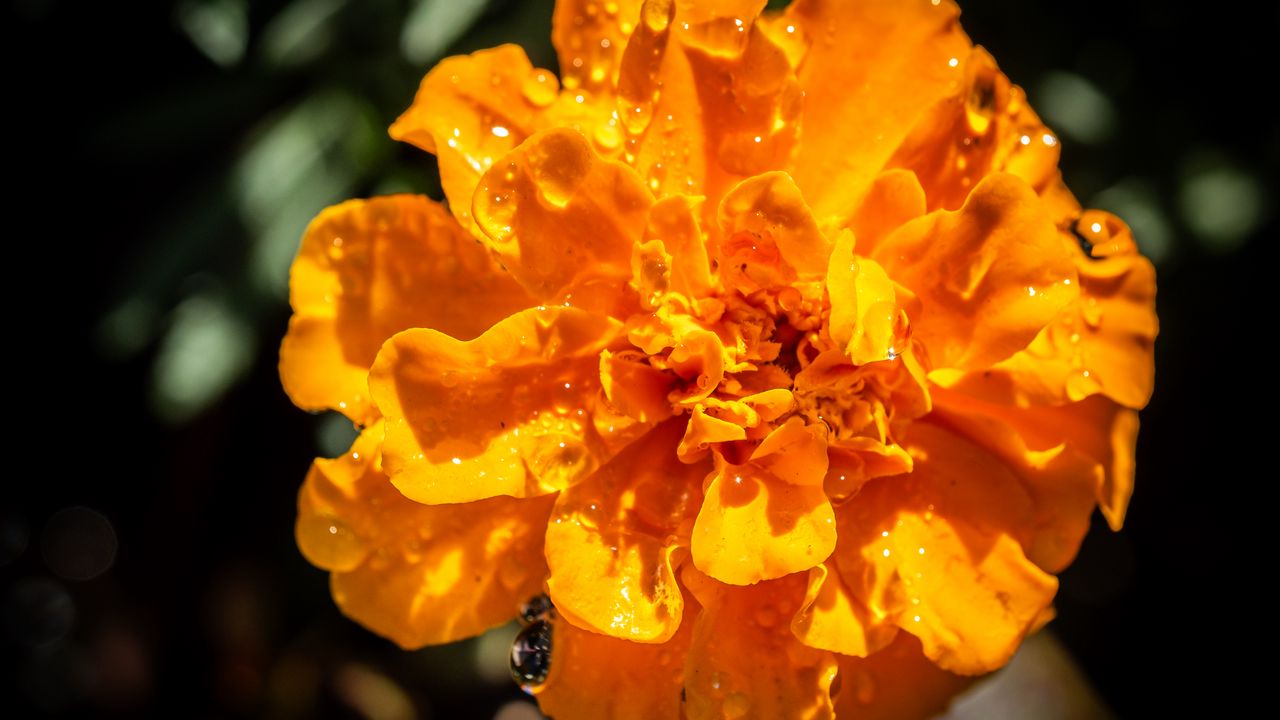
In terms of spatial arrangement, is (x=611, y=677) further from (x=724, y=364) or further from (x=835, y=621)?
(x=724, y=364)

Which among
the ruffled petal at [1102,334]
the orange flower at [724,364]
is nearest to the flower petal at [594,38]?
the orange flower at [724,364]

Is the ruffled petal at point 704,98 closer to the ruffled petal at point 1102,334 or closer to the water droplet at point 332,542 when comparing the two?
the ruffled petal at point 1102,334

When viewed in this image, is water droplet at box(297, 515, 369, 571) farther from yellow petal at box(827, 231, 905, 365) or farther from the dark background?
yellow petal at box(827, 231, 905, 365)

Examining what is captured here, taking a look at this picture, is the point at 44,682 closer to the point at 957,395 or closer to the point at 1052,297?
the point at 957,395

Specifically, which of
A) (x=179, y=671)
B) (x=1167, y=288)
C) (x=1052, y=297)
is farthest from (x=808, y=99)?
(x=179, y=671)

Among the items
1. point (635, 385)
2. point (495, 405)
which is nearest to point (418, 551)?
point (495, 405)

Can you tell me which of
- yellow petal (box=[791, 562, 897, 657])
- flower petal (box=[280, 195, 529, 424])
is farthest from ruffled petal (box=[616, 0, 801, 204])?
yellow petal (box=[791, 562, 897, 657])
